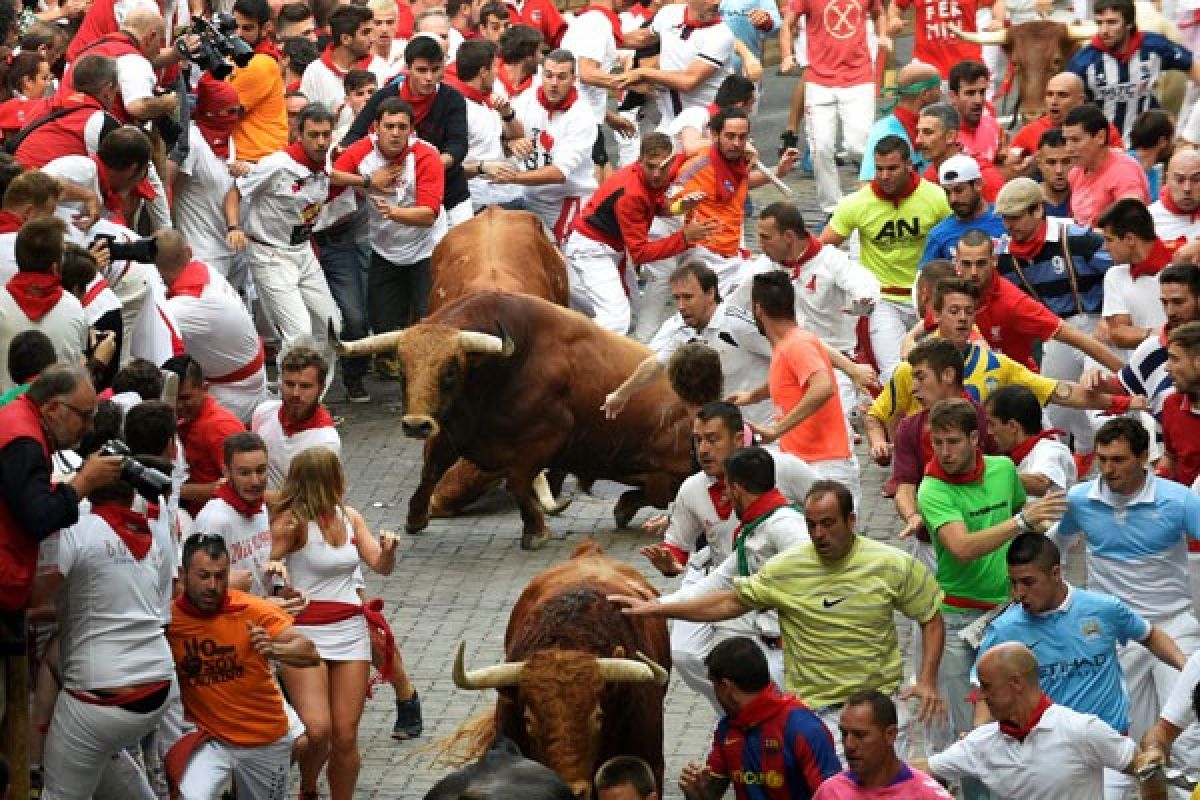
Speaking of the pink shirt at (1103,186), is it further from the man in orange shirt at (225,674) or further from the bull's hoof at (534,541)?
the man in orange shirt at (225,674)

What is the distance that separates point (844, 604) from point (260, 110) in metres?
8.23

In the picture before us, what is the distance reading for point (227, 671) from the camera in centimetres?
1034

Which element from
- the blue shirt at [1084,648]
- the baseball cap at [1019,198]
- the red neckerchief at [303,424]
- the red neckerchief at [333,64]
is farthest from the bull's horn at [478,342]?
the blue shirt at [1084,648]

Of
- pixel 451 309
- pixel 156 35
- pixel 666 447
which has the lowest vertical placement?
pixel 666 447

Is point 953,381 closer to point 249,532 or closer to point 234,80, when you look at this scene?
point 249,532

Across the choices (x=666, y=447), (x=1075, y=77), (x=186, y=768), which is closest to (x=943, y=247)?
(x=666, y=447)

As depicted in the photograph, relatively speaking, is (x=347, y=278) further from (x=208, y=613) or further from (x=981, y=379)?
(x=208, y=613)

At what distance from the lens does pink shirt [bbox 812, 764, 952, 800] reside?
29.5 feet

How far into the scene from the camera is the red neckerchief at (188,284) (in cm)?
1345

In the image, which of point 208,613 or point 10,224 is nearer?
point 208,613

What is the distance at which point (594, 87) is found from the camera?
20031 mm

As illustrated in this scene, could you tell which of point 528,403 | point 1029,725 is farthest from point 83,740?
point 528,403

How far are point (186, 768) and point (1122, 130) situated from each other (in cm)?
1042

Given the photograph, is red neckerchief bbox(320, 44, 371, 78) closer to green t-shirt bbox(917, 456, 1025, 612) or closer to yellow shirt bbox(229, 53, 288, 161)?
yellow shirt bbox(229, 53, 288, 161)
